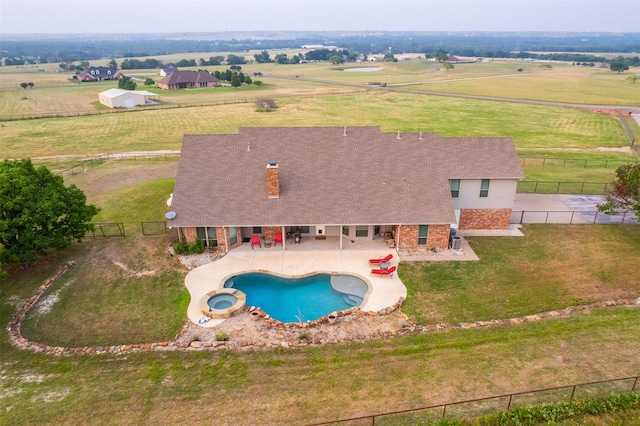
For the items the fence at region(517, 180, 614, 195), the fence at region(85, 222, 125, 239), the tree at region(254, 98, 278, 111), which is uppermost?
the tree at region(254, 98, 278, 111)

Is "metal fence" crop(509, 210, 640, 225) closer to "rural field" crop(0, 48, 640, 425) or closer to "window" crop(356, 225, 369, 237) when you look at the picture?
"rural field" crop(0, 48, 640, 425)

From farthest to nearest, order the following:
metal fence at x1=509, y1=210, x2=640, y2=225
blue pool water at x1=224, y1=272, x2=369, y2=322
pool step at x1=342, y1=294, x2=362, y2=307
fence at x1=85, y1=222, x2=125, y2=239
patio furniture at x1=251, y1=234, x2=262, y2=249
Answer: metal fence at x1=509, y1=210, x2=640, y2=225 < fence at x1=85, y1=222, x2=125, y2=239 < patio furniture at x1=251, y1=234, x2=262, y2=249 < pool step at x1=342, y1=294, x2=362, y2=307 < blue pool water at x1=224, y1=272, x2=369, y2=322

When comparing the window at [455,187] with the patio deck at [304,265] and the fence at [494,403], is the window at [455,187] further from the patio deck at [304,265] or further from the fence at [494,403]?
the fence at [494,403]

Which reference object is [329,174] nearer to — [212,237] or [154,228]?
[212,237]

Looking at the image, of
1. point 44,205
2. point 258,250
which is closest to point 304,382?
point 258,250

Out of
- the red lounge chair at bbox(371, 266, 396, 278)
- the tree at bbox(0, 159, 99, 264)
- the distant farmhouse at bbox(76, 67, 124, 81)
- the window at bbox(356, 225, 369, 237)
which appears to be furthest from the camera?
the distant farmhouse at bbox(76, 67, 124, 81)

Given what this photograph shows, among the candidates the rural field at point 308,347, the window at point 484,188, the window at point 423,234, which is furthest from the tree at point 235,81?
the window at point 423,234

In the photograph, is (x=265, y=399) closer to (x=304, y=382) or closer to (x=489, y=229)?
(x=304, y=382)

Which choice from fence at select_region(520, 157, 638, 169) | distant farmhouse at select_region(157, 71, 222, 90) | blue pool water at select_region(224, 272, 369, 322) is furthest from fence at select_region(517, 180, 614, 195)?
distant farmhouse at select_region(157, 71, 222, 90)
